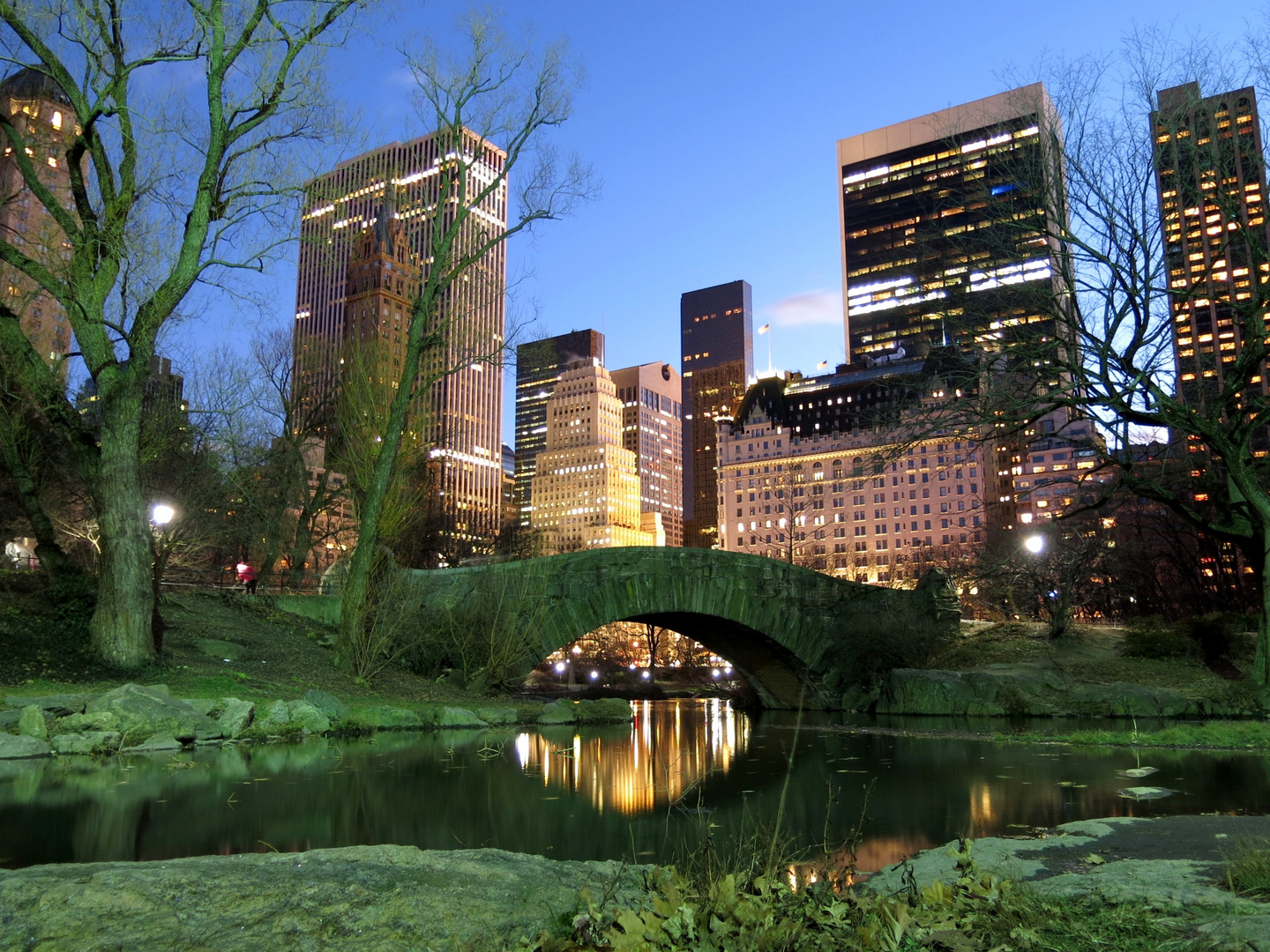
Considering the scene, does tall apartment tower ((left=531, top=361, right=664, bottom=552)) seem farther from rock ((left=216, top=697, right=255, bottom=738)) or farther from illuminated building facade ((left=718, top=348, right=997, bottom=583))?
rock ((left=216, top=697, right=255, bottom=738))

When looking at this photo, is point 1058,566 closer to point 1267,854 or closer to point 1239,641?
point 1239,641

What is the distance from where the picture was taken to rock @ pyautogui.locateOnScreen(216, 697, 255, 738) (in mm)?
10586

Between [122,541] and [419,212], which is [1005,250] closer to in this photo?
[419,212]

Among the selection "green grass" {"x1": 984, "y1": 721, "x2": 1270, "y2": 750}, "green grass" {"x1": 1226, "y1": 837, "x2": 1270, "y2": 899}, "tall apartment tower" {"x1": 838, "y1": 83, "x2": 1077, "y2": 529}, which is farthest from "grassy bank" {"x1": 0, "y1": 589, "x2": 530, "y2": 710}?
"green grass" {"x1": 1226, "y1": 837, "x2": 1270, "y2": 899}

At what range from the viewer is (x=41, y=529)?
1541cm

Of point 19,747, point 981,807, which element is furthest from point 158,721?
point 981,807

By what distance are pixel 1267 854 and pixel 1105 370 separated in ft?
37.0

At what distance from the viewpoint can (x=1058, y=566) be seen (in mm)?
32375

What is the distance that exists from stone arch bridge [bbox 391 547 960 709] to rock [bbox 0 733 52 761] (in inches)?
341

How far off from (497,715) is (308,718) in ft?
11.7

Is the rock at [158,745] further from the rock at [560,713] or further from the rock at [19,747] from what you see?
the rock at [560,713]

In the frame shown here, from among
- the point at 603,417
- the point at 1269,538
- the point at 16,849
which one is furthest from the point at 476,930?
the point at 603,417

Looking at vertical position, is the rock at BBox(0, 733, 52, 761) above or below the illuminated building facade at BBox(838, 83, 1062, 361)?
below

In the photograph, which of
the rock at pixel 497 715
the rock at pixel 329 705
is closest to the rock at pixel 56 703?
the rock at pixel 329 705
